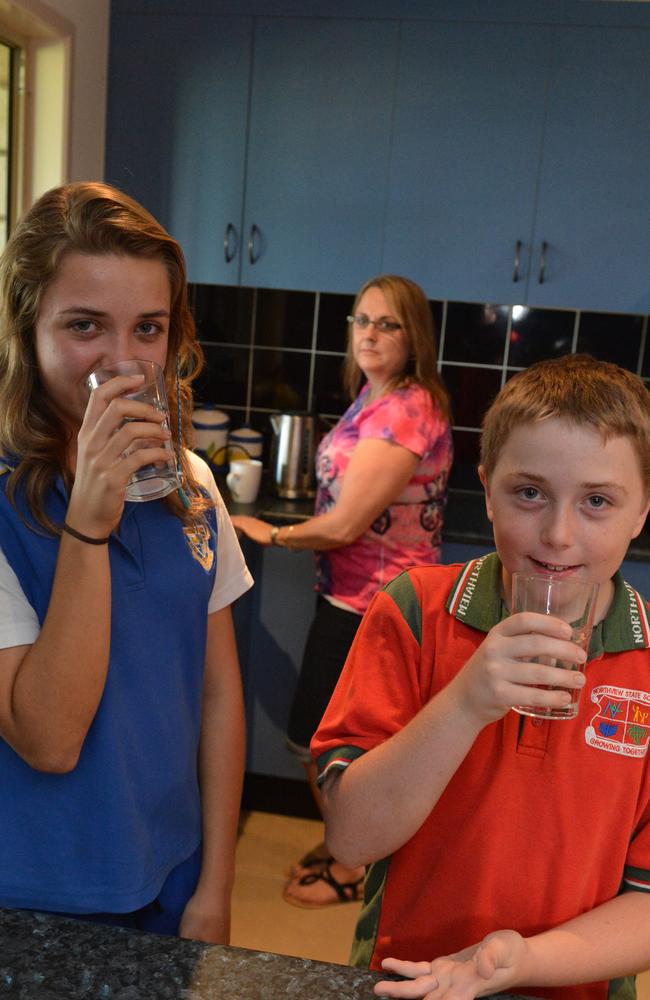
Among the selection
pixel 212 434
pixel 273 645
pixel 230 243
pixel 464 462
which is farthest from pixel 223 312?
pixel 273 645

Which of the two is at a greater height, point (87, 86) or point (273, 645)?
point (87, 86)

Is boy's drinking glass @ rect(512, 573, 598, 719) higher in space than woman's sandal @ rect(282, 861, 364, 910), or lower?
higher

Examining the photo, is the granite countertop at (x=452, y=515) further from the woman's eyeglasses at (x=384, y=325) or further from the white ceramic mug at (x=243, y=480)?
the woman's eyeglasses at (x=384, y=325)

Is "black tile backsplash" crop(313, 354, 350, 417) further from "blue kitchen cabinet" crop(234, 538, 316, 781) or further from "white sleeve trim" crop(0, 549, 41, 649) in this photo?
"white sleeve trim" crop(0, 549, 41, 649)

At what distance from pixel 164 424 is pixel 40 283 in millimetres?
224

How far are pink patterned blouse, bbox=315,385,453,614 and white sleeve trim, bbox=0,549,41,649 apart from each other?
157 centimetres

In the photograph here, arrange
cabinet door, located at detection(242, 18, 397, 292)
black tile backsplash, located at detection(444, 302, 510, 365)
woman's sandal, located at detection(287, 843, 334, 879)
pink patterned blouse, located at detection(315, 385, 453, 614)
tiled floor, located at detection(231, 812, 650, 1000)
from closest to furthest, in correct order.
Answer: tiled floor, located at detection(231, 812, 650, 1000), pink patterned blouse, located at detection(315, 385, 453, 614), woman's sandal, located at detection(287, 843, 334, 879), cabinet door, located at detection(242, 18, 397, 292), black tile backsplash, located at detection(444, 302, 510, 365)

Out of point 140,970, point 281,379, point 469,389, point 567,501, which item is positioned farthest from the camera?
point 281,379

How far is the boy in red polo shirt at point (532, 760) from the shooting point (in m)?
0.92

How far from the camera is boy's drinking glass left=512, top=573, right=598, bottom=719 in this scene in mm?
825

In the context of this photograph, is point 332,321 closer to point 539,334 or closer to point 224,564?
point 539,334

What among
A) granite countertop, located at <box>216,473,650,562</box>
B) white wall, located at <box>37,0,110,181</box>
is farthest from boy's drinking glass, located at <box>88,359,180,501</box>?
white wall, located at <box>37,0,110,181</box>

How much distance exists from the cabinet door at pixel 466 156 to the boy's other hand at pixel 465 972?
2.60 m

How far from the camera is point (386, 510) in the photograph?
2586 millimetres
